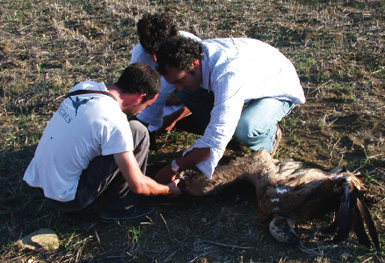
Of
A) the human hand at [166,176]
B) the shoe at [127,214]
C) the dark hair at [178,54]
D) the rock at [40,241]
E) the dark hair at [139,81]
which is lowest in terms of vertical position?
the rock at [40,241]

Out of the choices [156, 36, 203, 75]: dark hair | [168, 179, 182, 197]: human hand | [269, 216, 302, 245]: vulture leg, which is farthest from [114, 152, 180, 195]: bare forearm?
[269, 216, 302, 245]: vulture leg

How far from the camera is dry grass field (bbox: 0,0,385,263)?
3.29m

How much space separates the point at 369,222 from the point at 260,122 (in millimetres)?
1419

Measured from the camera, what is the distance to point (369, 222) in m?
2.85

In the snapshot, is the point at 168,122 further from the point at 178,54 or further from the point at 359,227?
the point at 359,227

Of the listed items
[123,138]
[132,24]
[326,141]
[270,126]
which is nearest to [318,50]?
[326,141]

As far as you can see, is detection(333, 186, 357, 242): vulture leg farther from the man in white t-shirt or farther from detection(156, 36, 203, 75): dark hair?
detection(156, 36, 203, 75): dark hair

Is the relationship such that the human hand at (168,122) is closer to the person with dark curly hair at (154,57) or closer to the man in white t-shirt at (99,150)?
the person with dark curly hair at (154,57)

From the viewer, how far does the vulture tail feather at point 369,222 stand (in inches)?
112

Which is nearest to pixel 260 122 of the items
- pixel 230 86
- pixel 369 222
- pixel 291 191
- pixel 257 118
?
pixel 257 118

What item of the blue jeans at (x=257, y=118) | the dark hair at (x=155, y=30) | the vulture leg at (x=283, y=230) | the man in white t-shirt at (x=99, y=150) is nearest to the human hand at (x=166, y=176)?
the man in white t-shirt at (x=99, y=150)

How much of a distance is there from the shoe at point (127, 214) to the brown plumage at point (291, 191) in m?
0.44

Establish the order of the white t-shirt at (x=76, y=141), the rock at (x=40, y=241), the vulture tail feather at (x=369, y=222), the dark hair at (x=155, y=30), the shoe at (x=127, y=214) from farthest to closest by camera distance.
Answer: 1. the dark hair at (x=155, y=30)
2. the shoe at (x=127, y=214)
3. the rock at (x=40, y=241)
4. the white t-shirt at (x=76, y=141)
5. the vulture tail feather at (x=369, y=222)

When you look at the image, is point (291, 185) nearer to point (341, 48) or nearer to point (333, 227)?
A: point (333, 227)
